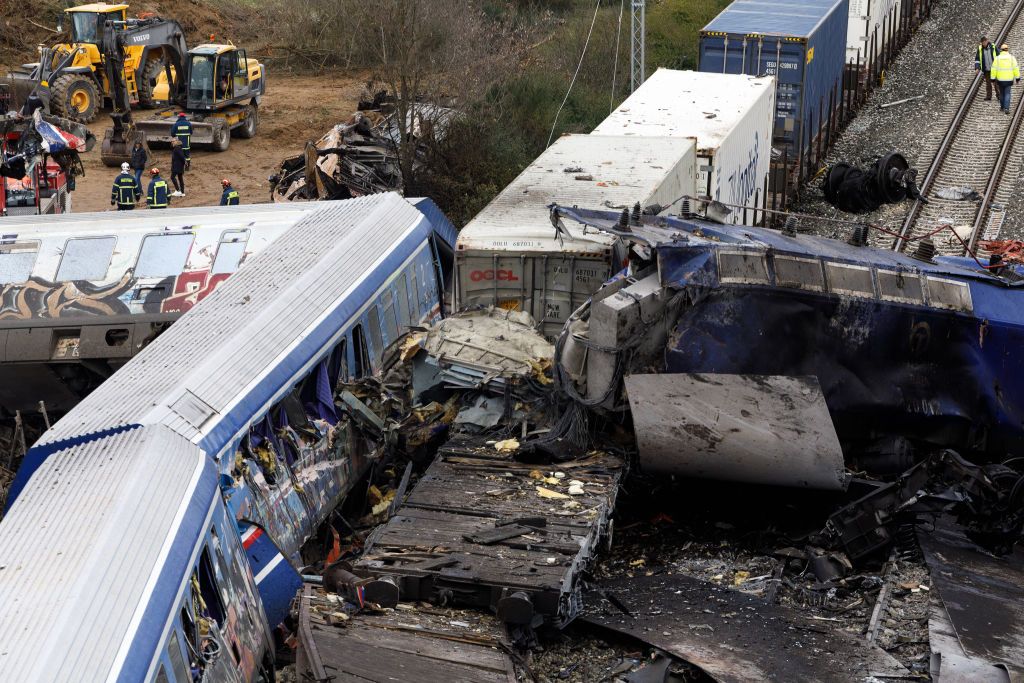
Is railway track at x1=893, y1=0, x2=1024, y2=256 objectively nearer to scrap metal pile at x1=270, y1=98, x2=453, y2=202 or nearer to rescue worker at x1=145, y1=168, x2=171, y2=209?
scrap metal pile at x1=270, y1=98, x2=453, y2=202

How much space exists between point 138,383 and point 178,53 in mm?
20134

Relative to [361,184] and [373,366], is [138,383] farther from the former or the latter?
[361,184]

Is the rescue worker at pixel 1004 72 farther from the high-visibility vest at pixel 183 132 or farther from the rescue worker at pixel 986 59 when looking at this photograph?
the high-visibility vest at pixel 183 132

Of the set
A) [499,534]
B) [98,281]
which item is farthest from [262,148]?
[499,534]

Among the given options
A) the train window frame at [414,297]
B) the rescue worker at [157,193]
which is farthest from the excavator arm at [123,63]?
the train window frame at [414,297]

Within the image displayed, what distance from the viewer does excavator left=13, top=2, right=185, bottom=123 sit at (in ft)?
93.0

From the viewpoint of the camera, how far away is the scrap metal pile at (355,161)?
22516 mm

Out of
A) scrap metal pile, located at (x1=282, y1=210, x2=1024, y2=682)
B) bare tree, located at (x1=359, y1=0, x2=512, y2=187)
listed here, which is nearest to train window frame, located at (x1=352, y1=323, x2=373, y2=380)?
scrap metal pile, located at (x1=282, y1=210, x2=1024, y2=682)

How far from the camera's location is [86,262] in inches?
577

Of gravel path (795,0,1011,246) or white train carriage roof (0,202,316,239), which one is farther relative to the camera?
gravel path (795,0,1011,246)

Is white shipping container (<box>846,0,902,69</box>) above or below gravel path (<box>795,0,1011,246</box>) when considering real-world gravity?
above

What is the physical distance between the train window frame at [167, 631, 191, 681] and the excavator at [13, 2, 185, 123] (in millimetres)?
22458

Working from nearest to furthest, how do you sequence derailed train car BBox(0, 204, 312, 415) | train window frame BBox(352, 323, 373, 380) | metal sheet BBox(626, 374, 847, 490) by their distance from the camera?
metal sheet BBox(626, 374, 847, 490)
train window frame BBox(352, 323, 373, 380)
derailed train car BBox(0, 204, 312, 415)

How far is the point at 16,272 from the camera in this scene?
47.9ft
